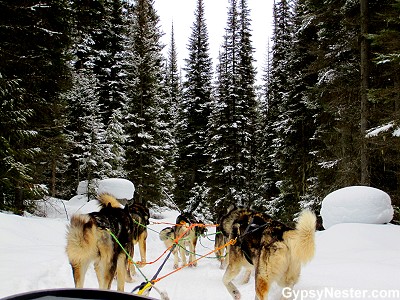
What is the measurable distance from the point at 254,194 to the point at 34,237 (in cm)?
2007

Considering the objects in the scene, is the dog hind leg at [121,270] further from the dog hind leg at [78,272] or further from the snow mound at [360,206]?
the snow mound at [360,206]

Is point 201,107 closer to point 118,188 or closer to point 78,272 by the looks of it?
point 118,188

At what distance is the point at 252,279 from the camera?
6008mm

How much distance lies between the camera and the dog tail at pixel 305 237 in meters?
3.73

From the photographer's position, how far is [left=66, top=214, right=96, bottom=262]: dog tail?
4.06 metres

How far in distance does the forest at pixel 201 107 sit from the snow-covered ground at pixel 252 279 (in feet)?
7.81

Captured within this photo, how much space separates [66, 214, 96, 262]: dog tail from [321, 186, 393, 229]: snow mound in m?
6.62

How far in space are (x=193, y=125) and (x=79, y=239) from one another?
86.3 ft

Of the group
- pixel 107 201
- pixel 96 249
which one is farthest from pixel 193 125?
pixel 96 249

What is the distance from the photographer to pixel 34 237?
8.19 m

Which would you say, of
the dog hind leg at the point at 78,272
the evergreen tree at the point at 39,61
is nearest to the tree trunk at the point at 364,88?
the dog hind leg at the point at 78,272

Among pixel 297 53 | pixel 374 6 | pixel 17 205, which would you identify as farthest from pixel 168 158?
pixel 374 6

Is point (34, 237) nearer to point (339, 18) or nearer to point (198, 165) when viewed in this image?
point (339, 18)

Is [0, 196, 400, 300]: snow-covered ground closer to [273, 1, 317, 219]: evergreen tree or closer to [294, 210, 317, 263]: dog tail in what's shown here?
[294, 210, 317, 263]: dog tail
